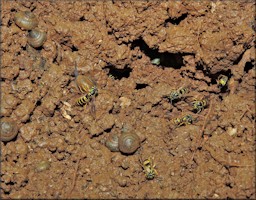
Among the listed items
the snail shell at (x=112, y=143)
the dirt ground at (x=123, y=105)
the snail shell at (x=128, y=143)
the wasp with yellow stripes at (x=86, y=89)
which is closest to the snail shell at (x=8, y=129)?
the dirt ground at (x=123, y=105)

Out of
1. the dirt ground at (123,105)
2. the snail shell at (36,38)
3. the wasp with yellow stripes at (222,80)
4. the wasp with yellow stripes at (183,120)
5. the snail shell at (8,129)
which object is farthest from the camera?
the wasp with yellow stripes at (183,120)

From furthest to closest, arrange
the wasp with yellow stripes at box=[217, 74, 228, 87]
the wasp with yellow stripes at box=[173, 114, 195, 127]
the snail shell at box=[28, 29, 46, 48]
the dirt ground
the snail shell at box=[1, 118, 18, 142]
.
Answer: the wasp with yellow stripes at box=[173, 114, 195, 127] < the wasp with yellow stripes at box=[217, 74, 228, 87] < the snail shell at box=[28, 29, 46, 48] < the dirt ground < the snail shell at box=[1, 118, 18, 142]

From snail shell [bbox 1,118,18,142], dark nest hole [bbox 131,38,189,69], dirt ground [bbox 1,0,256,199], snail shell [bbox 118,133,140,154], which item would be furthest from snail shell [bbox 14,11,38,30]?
snail shell [bbox 118,133,140,154]

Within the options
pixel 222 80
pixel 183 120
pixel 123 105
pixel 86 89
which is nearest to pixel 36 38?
pixel 86 89

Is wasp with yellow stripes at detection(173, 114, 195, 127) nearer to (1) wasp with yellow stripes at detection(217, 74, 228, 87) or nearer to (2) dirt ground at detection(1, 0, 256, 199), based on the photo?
(2) dirt ground at detection(1, 0, 256, 199)

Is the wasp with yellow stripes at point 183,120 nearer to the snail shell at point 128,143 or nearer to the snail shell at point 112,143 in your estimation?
the snail shell at point 128,143

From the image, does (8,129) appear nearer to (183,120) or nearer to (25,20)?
(25,20)
